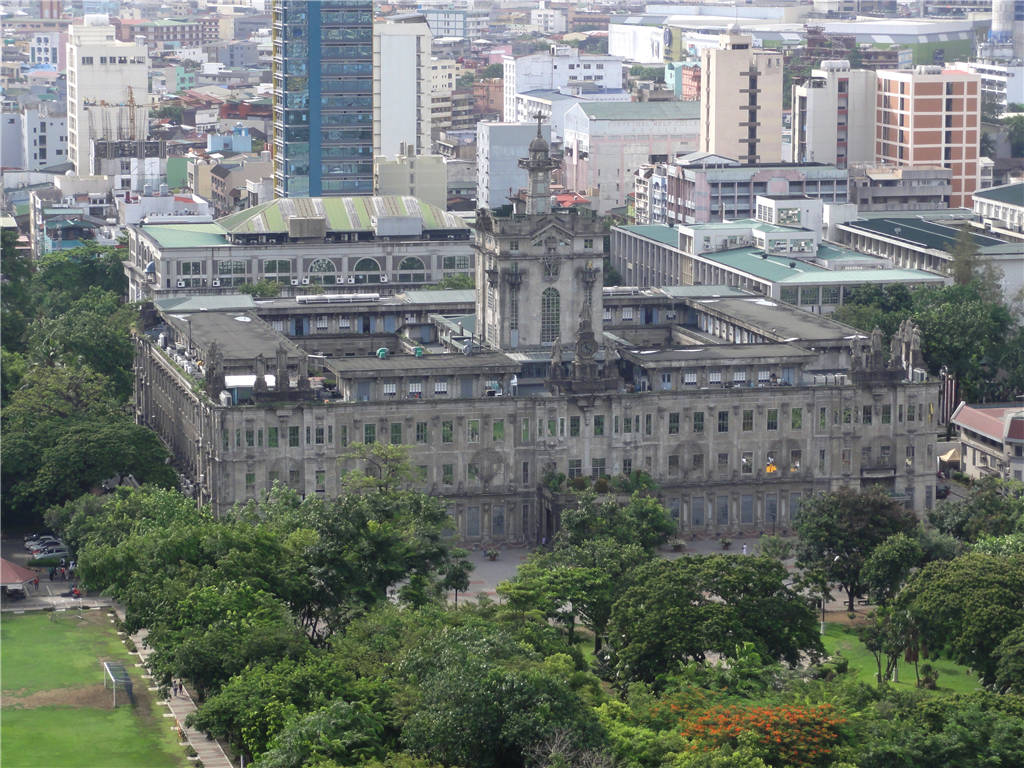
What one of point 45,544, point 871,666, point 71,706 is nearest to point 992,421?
point 871,666

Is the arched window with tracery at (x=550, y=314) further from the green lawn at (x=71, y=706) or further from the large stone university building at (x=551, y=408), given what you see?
the green lawn at (x=71, y=706)

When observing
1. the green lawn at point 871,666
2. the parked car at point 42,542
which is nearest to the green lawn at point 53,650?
the parked car at point 42,542

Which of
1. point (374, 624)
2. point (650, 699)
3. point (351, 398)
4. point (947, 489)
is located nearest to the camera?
point (650, 699)

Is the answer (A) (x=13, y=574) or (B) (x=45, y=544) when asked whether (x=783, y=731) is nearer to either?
(A) (x=13, y=574)

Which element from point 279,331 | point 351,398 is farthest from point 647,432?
point 279,331

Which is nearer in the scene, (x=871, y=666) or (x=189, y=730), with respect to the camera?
(x=189, y=730)

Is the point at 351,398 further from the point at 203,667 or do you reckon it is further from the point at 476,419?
the point at 203,667

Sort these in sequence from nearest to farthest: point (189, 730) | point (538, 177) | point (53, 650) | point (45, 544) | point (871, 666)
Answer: point (189, 730) → point (871, 666) → point (53, 650) → point (45, 544) → point (538, 177)
